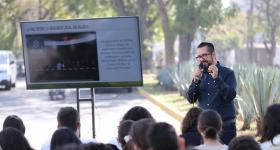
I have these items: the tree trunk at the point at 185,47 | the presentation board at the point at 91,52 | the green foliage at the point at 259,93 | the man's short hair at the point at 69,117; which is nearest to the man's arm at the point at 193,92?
the man's short hair at the point at 69,117

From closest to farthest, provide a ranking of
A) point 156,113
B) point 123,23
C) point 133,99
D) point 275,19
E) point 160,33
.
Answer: point 123,23
point 156,113
point 133,99
point 275,19
point 160,33

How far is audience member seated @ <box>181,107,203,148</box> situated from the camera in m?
6.92

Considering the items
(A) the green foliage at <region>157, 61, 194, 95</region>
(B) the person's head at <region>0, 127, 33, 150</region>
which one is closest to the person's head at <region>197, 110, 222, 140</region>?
(B) the person's head at <region>0, 127, 33, 150</region>

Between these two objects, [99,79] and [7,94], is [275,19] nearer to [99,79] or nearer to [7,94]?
[7,94]

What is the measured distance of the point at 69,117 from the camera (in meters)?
7.14

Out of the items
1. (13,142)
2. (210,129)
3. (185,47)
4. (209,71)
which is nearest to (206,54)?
(209,71)

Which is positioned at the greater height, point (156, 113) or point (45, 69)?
point (45, 69)

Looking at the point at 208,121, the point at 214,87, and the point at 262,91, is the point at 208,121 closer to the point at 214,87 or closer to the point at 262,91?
the point at 214,87

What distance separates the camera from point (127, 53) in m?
9.57

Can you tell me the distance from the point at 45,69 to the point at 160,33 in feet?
166

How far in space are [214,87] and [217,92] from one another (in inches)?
3.0

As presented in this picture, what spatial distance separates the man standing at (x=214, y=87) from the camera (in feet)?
25.0

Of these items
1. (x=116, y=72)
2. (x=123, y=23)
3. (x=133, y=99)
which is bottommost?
(x=133, y=99)

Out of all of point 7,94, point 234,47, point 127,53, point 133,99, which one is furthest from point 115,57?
point 234,47
